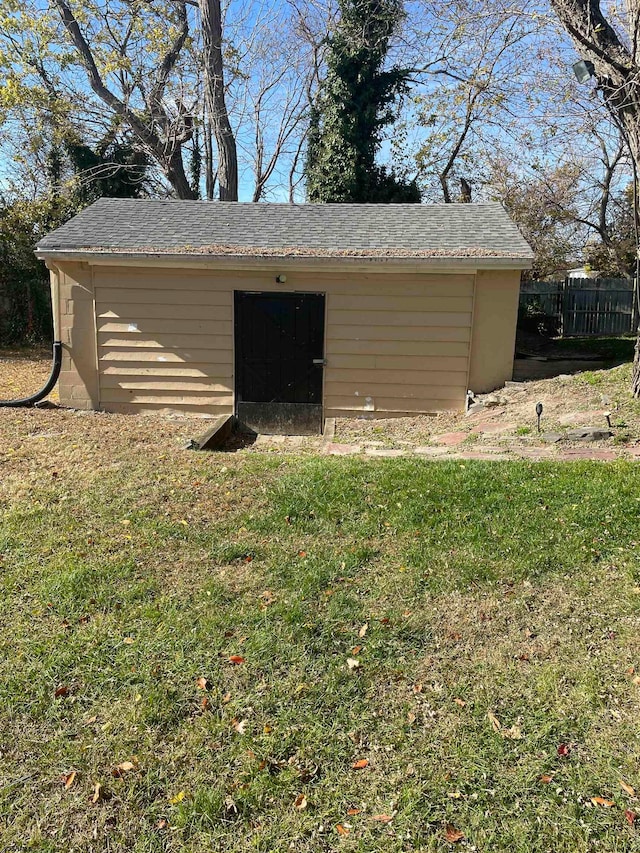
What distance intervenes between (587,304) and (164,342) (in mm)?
14443

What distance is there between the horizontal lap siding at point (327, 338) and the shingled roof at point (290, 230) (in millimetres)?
376

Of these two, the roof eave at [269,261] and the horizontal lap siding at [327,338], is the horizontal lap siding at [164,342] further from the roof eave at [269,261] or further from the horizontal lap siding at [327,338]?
the roof eave at [269,261]

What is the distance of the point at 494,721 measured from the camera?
258cm

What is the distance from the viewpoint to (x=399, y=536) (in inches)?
159

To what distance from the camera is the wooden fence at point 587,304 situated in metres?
18.3

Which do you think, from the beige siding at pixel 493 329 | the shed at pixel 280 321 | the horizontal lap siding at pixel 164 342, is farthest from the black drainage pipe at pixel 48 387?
the beige siding at pixel 493 329

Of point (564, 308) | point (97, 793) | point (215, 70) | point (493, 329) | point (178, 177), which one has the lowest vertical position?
point (97, 793)

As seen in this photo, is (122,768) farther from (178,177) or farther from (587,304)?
(587,304)

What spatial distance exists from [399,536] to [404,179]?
17170mm

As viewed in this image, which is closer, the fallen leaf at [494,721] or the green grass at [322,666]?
the green grass at [322,666]

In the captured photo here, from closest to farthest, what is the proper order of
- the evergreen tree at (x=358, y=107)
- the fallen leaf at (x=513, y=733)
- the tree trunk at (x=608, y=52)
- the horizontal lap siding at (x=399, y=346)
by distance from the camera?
the fallen leaf at (x=513, y=733)
the tree trunk at (x=608, y=52)
the horizontal lap siding at (x=399, y=346)
the evergreen tree at (x=358, y=107)

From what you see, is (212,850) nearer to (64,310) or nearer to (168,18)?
(64,310)

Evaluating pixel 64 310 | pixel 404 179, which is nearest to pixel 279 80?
pixel 404 179

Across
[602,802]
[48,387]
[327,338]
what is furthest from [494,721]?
[48,387]
